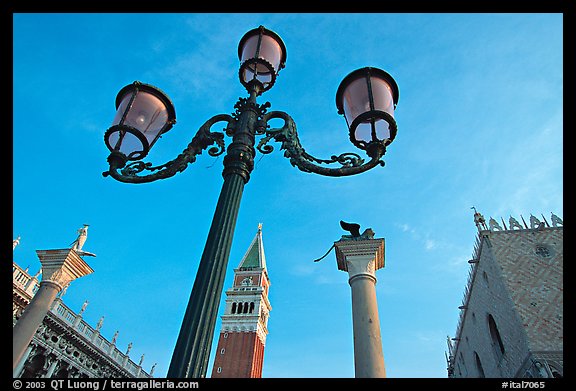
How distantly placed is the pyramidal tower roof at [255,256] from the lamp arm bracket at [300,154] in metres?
39.1

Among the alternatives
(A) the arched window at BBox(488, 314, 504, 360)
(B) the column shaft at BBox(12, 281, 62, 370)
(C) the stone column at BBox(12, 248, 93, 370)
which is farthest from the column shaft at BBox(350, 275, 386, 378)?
(A) the arched window at BBox(488, 314, 504, 360)

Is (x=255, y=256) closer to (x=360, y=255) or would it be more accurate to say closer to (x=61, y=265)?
(x=61, y=265)

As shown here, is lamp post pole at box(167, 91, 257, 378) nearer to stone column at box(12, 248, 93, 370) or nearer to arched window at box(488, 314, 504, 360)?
stone column at box(12, 248, 93, 370)

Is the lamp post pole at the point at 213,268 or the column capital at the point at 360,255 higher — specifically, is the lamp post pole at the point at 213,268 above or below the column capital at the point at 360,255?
below

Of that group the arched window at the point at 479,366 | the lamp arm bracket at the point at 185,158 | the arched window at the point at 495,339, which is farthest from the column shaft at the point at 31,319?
the arched window at the point at 479,366

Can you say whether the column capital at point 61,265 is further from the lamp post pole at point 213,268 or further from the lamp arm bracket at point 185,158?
the lamp post pole at point 213,268

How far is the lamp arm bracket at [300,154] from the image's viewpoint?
2.86 metres

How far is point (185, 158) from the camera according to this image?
315cm

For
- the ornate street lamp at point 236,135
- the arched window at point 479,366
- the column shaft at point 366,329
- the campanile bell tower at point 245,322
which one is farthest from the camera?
the campanile bell tower at point 245,322

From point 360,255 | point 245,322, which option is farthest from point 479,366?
point 245,322

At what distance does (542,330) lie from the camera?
13227 millimetres
